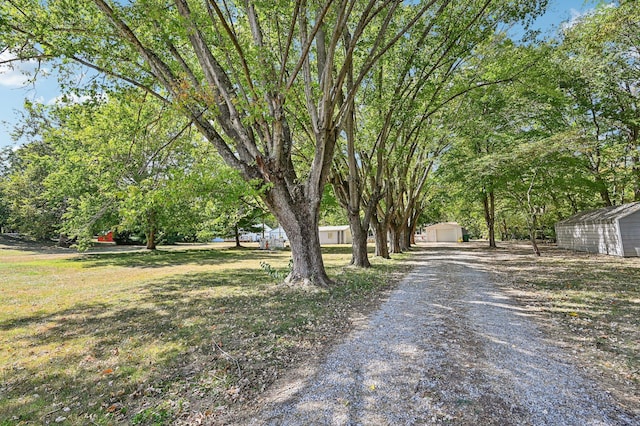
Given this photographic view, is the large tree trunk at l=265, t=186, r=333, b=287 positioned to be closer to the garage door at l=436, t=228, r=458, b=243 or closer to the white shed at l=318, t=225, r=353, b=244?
the white shed at l=318, t=225, r=353, b=244

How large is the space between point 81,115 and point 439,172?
1660 centimetres

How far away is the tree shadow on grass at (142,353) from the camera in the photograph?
9.80 feet

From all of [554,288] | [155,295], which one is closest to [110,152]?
[155,295]

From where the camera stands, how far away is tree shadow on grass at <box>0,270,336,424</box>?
299 cm

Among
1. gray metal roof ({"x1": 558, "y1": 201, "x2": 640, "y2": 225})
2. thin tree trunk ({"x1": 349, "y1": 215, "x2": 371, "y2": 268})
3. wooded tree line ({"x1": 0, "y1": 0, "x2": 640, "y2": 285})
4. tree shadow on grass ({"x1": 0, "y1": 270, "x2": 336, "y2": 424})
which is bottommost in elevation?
tree shadow on grass ({"x1": 0, "y1": 270, "x2": 336, "y2": 424})

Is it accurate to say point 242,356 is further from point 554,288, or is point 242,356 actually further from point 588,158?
point 588,158

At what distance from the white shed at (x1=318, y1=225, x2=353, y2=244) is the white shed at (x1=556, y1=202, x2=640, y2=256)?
26.9 meters

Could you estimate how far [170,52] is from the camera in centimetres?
719

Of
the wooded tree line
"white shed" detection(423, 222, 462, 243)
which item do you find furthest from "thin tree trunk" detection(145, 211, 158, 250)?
"white shed" detection(423, 222, 462, 243)

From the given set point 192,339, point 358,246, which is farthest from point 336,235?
point 192,339

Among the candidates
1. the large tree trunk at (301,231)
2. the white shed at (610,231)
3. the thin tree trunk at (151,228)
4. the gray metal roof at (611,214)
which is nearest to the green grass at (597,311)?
the large tree trunk at (301,231)

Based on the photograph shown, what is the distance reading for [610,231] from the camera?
15055 millimetres

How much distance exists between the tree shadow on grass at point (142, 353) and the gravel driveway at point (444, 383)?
843 millimetres

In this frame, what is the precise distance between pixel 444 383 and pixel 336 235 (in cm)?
4148
